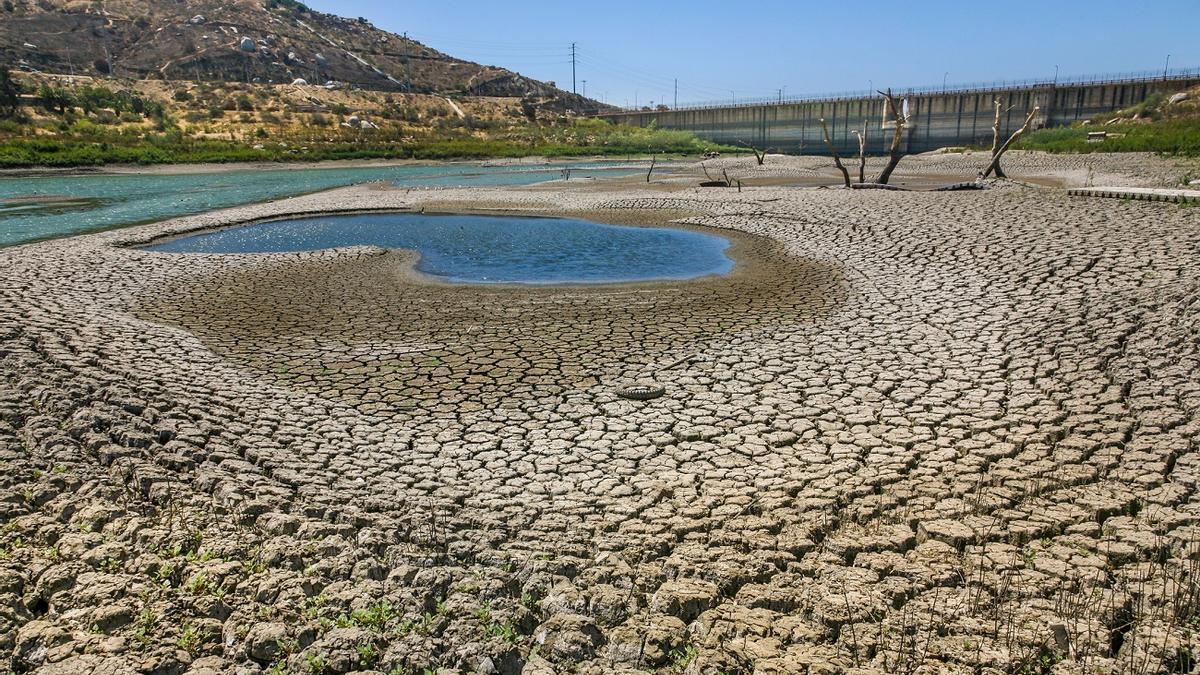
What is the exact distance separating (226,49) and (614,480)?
12060 centimetres

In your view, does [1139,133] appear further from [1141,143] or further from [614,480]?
[614,480]

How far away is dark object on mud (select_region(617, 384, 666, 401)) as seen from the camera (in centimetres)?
830

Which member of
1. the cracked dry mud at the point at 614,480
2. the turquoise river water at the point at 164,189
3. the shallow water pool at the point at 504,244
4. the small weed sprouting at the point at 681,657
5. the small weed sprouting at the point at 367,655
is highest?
the turquoise river water at the point at 164,189

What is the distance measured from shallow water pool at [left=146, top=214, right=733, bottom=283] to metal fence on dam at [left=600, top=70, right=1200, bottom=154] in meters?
41.6

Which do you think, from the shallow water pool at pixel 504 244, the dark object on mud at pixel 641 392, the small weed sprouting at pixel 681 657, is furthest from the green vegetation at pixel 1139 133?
the small weed sprouting at pixel 681 657

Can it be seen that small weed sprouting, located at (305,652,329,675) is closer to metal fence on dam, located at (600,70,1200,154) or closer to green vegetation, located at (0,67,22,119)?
metal fence on dam, located at (600,70,1200,154)

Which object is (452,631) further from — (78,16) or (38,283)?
(78,16)

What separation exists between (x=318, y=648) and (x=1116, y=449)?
6683 millimetres

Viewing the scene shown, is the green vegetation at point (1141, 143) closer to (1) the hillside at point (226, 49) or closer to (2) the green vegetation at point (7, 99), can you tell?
(2) the green vegetation at point (7, 99)

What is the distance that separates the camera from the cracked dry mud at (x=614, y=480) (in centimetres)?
447

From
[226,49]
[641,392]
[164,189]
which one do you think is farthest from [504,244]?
[226,49]

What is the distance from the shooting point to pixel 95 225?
23922 millimetres

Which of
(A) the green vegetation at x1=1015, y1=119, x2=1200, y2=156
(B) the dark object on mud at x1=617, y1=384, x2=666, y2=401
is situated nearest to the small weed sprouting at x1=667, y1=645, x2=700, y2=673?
(B) the dark object on mud at x1=617, y1=384, x2=666, y2=401

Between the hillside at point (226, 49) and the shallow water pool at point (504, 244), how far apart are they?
86881mm
